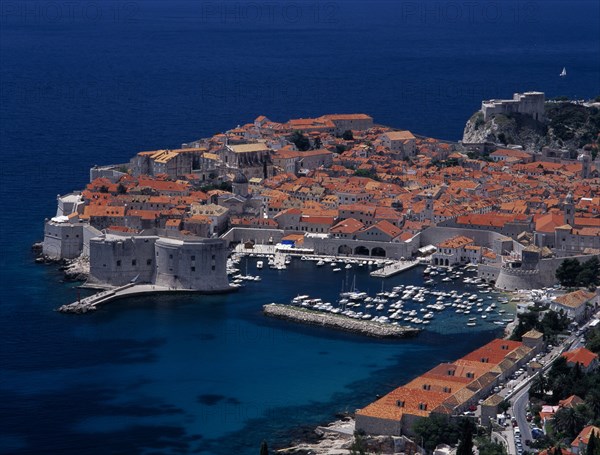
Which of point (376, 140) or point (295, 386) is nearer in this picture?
point (295, 386)

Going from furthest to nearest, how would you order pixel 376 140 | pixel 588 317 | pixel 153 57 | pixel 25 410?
pixel 153 57 → pixel 376 140 → pixel 588 317 → pixel 25 410

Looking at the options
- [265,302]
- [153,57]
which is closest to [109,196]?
[265,302]

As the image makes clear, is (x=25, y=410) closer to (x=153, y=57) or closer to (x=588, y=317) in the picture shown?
(x=588, y=317)

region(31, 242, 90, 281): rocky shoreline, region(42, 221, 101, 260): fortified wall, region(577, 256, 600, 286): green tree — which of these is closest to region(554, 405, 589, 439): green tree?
region(577, 256, 600, 286): green tree

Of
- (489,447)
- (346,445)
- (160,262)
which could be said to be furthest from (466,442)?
(160,262)

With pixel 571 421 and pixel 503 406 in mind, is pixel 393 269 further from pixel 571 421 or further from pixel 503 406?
pixel 571 421

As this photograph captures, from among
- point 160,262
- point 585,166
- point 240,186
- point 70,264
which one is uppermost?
point 585,166
